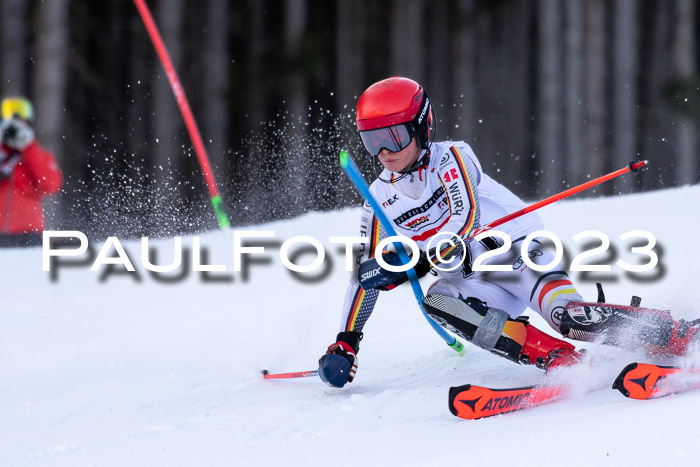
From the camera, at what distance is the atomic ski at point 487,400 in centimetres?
318

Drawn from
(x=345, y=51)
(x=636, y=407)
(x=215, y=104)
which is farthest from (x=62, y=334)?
(x=345, y=51)

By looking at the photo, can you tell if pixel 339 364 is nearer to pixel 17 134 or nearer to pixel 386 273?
pixel 386 273

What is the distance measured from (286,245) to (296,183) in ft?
6.13

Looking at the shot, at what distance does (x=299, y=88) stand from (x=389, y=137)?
Answer: 44.4 ft

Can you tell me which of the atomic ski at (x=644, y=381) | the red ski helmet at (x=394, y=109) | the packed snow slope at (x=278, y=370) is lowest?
the packed snow slope at (x=278, y=370)

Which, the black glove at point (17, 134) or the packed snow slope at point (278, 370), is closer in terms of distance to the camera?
the packed snow slope at point (278, 370)

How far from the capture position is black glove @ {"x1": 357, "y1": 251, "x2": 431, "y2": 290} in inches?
141

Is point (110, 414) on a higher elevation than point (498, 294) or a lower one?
lower

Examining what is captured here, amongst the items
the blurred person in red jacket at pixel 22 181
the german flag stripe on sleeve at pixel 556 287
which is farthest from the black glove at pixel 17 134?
the german flag stripe on sleeve at pixel 556 287

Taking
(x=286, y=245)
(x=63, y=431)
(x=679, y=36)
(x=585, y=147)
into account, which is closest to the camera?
(x=63, y=431)

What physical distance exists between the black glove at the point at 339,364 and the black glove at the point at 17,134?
16.0ft

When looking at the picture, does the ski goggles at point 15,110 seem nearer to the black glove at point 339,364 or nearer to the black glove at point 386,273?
the black glove at point 339,364

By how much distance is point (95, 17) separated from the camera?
780 inches

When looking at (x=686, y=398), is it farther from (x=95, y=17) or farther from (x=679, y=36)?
(x=95, y=17)
